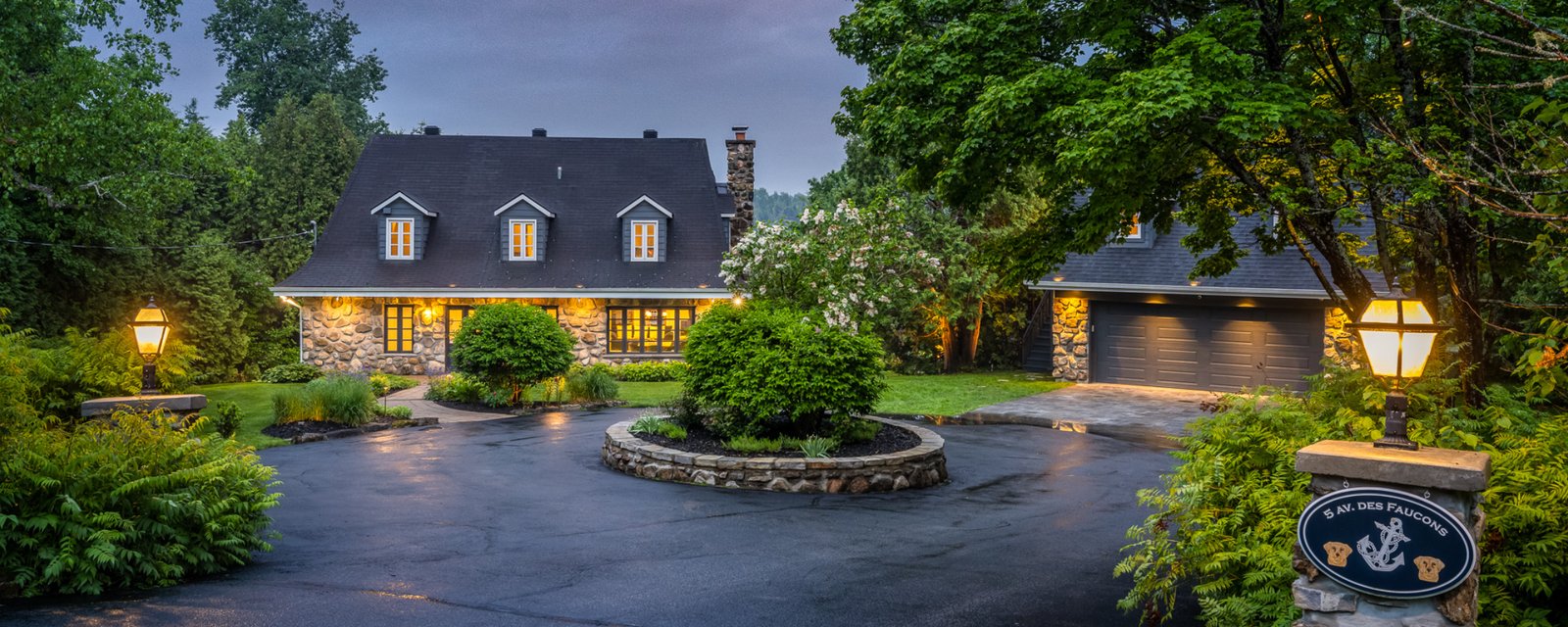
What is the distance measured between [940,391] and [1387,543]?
20.0 m

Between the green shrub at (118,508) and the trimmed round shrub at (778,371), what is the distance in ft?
20.4

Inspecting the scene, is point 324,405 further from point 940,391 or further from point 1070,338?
point 1070,338

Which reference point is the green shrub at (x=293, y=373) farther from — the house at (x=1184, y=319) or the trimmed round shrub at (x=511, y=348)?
the house at (x=1184, y=319)

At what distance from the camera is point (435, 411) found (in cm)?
1997

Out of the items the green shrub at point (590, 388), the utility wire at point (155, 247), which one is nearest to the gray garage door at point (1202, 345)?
the green shrub at point (590, 388)

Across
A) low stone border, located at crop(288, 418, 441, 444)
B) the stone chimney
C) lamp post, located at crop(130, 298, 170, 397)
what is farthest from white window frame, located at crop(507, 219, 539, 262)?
lamp post, located at crop(130, 298, 170, 397)

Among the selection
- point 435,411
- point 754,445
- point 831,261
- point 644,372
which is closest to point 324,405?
point 435,411

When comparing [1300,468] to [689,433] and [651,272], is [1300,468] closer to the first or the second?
[689,433]

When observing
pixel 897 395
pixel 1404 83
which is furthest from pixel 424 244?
pixel 1404 83

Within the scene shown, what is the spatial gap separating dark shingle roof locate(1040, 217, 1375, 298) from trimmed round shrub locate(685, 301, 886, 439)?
10.6 m

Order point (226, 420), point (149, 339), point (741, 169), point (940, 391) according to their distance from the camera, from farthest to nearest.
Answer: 1. point (741, 169)
2. point (940, 391)
3. point (226, 420)
4. point (149, 339)

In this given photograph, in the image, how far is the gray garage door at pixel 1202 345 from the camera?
23859 mm

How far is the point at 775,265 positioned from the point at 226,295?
17892 mm

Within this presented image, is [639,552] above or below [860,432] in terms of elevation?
below
